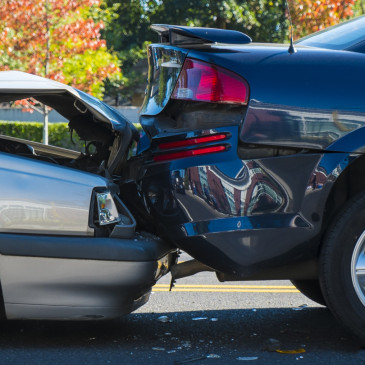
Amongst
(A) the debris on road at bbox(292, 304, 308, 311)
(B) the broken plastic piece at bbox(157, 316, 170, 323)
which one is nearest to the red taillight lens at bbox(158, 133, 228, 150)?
(B) the broken plastic piece at bbox(157, 316, 170, 323)

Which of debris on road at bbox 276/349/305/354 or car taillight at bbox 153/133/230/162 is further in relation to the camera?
debris on road at bbox 276/349/305/354

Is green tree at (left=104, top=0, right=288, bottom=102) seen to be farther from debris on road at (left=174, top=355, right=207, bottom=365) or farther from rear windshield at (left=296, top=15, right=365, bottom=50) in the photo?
debris on road at (left=174, top=355, right=207, bottom=365)

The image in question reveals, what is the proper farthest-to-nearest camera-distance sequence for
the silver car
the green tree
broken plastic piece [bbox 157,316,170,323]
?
the green tree, broken plastic piece [bbox 157,316,170,323], the silver car

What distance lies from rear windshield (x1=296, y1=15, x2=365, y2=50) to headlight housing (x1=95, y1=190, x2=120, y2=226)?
1.48 meters

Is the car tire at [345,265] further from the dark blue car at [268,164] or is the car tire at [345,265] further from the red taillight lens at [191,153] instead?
the red taillight lens at [191,153]

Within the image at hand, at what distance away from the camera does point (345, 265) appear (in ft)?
12.4

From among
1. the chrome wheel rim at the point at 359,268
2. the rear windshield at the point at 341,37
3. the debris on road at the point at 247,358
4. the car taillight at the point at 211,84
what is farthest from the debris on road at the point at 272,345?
the rear windshield at the point at 341,37

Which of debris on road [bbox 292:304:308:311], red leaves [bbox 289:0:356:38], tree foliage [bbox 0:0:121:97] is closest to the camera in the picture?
debris on road [bbox 292:304:308:311]

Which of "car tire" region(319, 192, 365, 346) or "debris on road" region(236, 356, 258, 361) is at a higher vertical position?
"car tire" region(319, 192, 365, 346)

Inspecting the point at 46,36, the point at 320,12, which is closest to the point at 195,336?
the point at 46,36

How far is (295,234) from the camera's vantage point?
12.4 feet

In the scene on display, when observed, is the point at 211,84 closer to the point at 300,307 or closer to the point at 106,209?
the point at 106,209

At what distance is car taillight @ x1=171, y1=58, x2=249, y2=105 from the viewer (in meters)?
3.74

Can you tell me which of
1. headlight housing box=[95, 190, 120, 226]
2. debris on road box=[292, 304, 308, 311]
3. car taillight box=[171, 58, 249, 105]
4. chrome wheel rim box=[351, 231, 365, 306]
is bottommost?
debris on road box=[292, 304, 308, 311]
